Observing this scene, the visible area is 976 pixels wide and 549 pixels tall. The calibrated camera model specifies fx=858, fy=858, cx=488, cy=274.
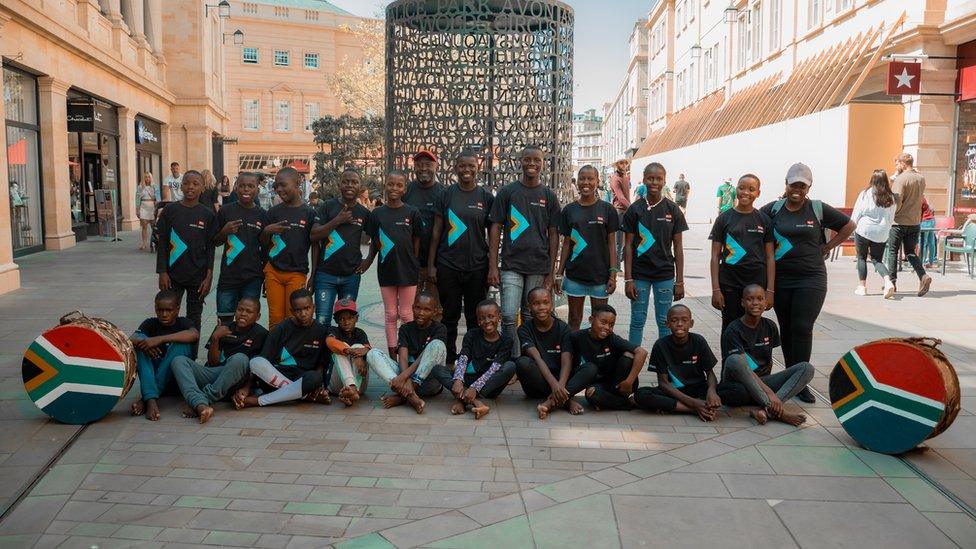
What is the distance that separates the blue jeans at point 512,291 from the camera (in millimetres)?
6691

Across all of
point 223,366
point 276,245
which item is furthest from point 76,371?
point 276,245

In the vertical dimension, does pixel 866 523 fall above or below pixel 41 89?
below

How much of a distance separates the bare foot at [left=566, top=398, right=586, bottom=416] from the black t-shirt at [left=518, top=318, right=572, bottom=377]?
0.28 m

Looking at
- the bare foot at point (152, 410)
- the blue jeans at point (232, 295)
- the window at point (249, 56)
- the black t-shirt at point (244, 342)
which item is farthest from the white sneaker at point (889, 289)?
the window at point (249, 56)

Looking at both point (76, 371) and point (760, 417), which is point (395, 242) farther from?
point (760, 417)

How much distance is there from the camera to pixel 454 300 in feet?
22.4

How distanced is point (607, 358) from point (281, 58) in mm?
54122

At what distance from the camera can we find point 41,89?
16375mm

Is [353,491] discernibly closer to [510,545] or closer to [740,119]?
[510,545]

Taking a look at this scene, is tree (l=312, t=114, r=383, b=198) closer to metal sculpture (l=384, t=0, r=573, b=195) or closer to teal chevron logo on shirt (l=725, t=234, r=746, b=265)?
metal sculpture (l=384, t=0, r=573, b=195)

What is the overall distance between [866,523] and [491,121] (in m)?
5.64

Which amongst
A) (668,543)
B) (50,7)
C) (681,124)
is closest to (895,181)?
(668,543)

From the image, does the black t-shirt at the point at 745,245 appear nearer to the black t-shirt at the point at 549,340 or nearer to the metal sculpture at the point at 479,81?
the black t-shirt at the point at 549,340

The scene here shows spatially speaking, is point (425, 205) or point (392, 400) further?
point (425, 205)
